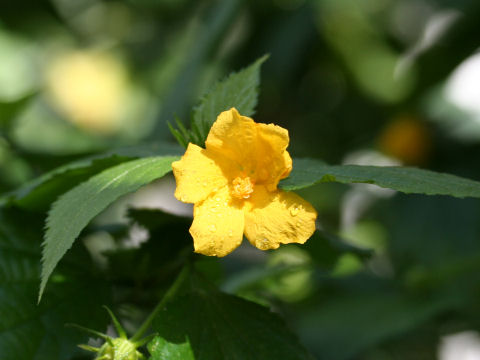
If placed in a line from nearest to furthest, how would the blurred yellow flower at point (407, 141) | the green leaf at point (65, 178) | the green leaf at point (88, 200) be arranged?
the green leaf at point (88, 200), the green leaf at point (65, 178), the blurred yellow flower at point (407, 141)

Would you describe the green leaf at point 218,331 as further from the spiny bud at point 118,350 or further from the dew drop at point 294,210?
the dew drop at point 294,210

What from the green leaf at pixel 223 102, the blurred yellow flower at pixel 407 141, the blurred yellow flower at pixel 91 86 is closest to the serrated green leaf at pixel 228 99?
the green leaf at pixel 223 102

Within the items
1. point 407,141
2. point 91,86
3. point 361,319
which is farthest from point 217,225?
point 91,86

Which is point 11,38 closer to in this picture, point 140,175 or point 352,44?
point 352,44

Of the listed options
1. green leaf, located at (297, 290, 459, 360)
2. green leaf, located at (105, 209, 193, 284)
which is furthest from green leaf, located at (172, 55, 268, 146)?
green leaf, located at (297, 290, 459, 360)

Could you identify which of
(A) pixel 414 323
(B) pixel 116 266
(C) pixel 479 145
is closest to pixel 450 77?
(C) pixel 479 145

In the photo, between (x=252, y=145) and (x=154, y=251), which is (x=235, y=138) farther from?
(x=154, y=251)

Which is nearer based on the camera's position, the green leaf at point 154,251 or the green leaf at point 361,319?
the green leaf at point 154,251
